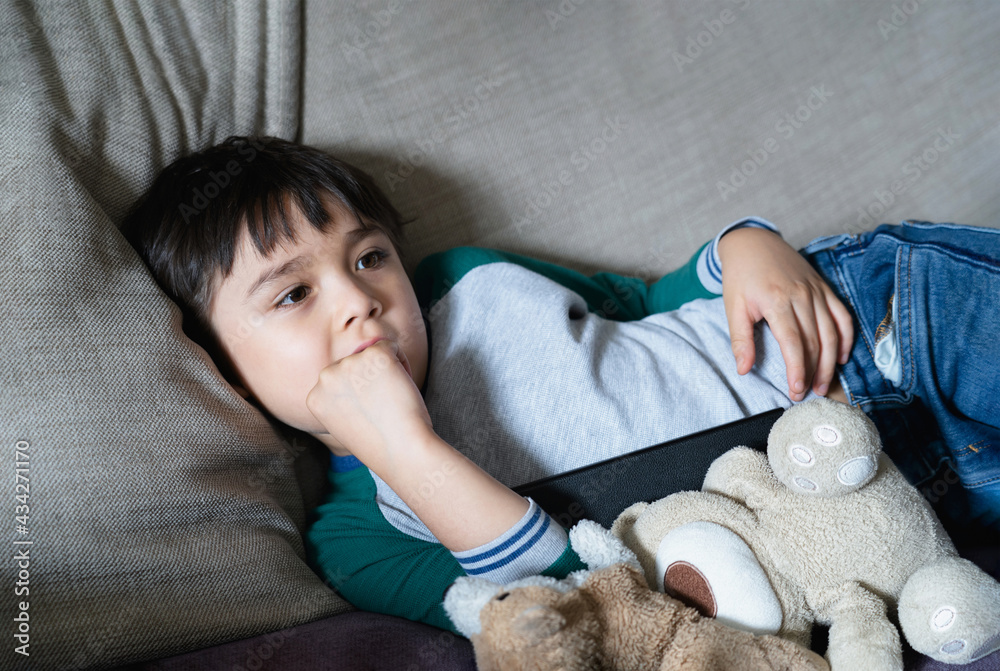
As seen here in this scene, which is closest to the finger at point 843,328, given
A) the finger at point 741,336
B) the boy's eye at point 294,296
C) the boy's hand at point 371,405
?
the finger at point 741,336

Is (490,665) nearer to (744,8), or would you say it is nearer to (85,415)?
(85,415)

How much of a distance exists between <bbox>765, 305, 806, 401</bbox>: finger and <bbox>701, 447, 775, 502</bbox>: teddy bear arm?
0.17m

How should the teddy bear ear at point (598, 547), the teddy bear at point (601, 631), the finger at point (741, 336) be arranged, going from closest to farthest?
the teddy bear at point (601, 631) < the teddy bear ear at point (598, 547) < the finger at point (741, 336)

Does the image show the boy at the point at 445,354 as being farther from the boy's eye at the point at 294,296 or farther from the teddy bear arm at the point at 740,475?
the teddy bear arm at the point at 740,475

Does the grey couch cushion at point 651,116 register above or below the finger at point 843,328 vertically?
above

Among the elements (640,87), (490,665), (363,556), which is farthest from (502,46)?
(490,665)

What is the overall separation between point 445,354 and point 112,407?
395 mm

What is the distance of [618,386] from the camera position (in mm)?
794

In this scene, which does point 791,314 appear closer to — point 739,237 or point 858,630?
point 739,237

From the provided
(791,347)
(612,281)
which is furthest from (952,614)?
(612,281)

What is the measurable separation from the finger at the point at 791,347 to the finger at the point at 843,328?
68mm

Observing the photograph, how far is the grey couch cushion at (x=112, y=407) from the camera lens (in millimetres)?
561

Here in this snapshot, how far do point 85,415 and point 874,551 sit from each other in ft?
2.34

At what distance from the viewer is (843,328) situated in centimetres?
81
